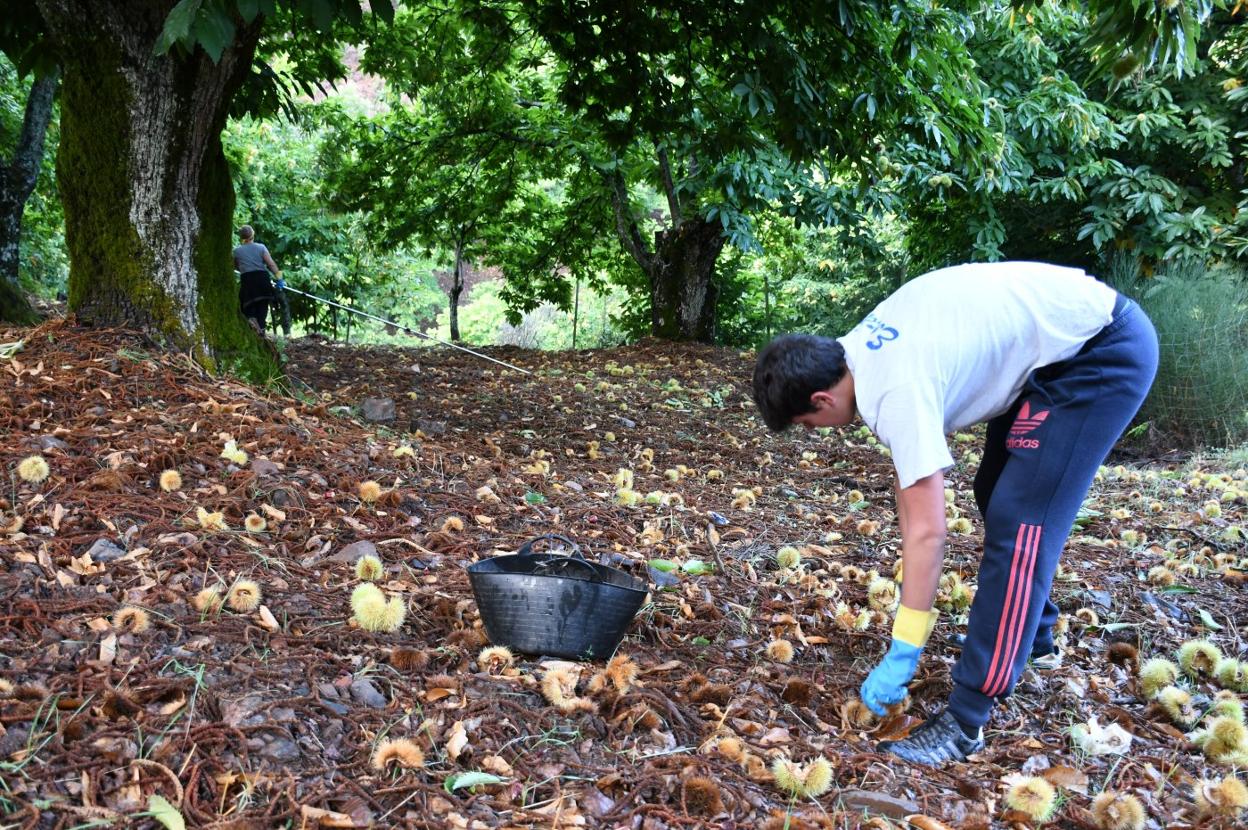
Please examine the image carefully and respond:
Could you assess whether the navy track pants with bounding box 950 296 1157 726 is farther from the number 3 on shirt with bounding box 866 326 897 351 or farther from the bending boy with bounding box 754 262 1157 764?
the number 3 on shirt with bounding box 866 326 897 351

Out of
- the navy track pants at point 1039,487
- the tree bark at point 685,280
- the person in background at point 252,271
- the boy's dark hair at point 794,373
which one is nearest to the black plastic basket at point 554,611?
the boy's dark hair at point 794,373

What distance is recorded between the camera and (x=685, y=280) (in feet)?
35.3

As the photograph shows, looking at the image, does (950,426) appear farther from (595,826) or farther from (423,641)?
(423,641)

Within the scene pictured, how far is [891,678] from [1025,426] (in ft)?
2.35

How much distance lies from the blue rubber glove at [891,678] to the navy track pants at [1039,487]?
0.12m

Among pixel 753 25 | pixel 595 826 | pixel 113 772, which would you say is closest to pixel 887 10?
pixel 753 25

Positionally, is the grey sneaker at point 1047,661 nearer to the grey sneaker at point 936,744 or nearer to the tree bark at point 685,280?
the grey sneaker at point 936,744

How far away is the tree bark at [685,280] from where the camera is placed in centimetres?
1071

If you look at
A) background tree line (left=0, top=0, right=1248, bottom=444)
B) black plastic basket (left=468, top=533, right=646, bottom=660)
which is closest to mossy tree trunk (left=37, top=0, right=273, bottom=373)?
background tree line (left=0, top=0, right=1248, bottom=444)

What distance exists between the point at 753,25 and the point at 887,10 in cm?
70

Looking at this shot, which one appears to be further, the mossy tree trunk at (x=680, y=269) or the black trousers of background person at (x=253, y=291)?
the mossy tree trunk at (x=680, y=269)

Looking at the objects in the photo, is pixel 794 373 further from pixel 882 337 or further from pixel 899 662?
pixel 899 662

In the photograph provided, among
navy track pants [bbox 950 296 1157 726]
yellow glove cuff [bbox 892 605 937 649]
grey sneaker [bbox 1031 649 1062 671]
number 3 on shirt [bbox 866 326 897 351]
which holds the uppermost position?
number 3 on shirt [bbox 866 326 897 351]

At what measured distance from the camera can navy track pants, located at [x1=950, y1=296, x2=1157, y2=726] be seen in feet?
7.22
